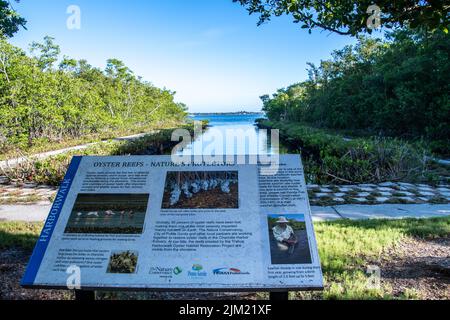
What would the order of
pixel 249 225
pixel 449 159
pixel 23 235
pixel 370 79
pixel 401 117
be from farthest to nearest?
1. pixel 370 79
2. pixel 401 117
3. pixel 449 159
4. pixel 23 235
5. pixel 249 225

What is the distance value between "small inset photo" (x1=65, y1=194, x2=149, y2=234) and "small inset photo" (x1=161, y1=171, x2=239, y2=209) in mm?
225

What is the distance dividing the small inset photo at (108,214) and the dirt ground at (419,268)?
2372mm

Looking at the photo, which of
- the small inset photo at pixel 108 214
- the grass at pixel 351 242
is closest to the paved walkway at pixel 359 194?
the grass at pixel 351 242

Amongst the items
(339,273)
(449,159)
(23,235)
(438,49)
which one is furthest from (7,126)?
(438,49)

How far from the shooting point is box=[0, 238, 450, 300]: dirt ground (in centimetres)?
349

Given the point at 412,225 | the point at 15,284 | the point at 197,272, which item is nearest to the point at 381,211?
the point at 412,225

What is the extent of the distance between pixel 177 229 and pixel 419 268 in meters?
2.67

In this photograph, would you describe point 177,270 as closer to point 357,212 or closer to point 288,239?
point 288,239

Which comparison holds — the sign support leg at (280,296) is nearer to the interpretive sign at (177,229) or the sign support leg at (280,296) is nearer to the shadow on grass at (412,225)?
the interpretive sign at (177,229)

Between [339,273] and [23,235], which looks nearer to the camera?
[339,273]

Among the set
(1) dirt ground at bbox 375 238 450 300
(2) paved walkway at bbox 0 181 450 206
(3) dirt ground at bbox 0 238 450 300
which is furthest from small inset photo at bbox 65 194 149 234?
(2) paved walkway at bbox 0 181 450 206

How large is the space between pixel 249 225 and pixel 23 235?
11.9ft
